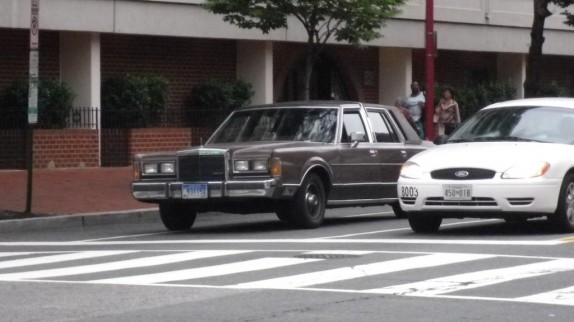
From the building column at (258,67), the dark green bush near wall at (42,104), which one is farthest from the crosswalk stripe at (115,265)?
the building column at (258,67)

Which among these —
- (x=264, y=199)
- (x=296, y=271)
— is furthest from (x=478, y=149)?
(x=296, y=271)

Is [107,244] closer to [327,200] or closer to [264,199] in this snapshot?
[264,199]

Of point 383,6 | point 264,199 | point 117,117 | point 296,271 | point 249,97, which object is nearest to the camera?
point 296,271

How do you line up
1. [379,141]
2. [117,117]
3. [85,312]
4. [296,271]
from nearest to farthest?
[85,312] → [296,271] → [379,141] → [117,117]

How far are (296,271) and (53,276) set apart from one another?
2252 mm

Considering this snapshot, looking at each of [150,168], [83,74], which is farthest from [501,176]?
[83,74]

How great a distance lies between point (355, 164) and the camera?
18203mm

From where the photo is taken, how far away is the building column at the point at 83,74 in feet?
92.3

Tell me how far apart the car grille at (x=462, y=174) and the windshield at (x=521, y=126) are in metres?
1.01

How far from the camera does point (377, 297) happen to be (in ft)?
35.0

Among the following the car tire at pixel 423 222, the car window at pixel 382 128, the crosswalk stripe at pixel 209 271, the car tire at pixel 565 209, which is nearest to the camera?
the crosswalk stripe at pixel 209 271

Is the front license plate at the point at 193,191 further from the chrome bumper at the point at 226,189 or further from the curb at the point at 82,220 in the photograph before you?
the curb at the point at 82,220

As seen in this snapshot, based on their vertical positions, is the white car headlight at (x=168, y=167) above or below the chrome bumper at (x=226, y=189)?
above

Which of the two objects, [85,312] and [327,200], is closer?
[85,312]
